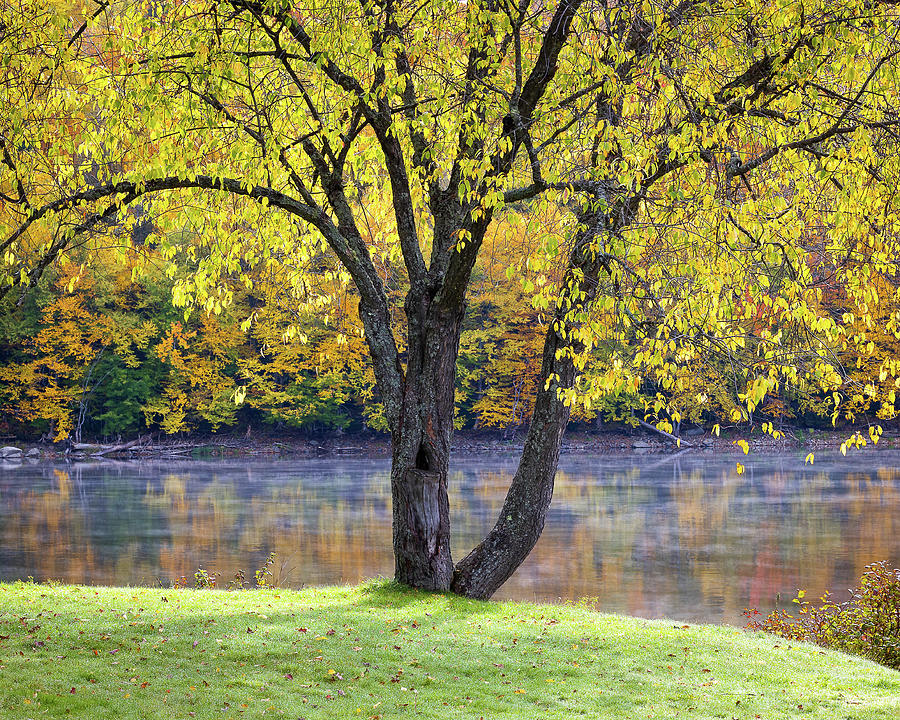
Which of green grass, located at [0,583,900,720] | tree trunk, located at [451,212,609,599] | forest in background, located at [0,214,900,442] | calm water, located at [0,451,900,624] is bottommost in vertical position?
calm water, located at [0,451,900,624]

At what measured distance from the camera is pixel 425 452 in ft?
33.2

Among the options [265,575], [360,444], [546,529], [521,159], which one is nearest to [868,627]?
[521,159]

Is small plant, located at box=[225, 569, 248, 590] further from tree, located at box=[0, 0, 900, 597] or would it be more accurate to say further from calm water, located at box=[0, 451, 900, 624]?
tree, located at box=[0, 0, 900, 597]

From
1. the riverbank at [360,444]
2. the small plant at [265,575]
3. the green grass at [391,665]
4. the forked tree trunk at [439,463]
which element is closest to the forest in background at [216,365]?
the riverbank at [360,444]

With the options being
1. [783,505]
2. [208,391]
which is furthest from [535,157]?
[208,391]

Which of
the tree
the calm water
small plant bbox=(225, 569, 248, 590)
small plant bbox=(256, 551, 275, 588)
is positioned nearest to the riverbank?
the calm water

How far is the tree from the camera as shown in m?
7.34

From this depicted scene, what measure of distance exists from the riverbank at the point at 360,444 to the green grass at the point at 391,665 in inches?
1112

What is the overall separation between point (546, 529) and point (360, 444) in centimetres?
2242

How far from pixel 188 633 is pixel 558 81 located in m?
6.30

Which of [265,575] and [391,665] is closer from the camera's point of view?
[391,665]

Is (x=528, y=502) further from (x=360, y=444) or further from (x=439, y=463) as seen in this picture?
(x=360, y=444)

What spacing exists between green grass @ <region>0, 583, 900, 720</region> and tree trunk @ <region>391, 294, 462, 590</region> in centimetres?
48

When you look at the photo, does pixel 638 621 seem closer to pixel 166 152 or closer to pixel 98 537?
pixel 166 152
